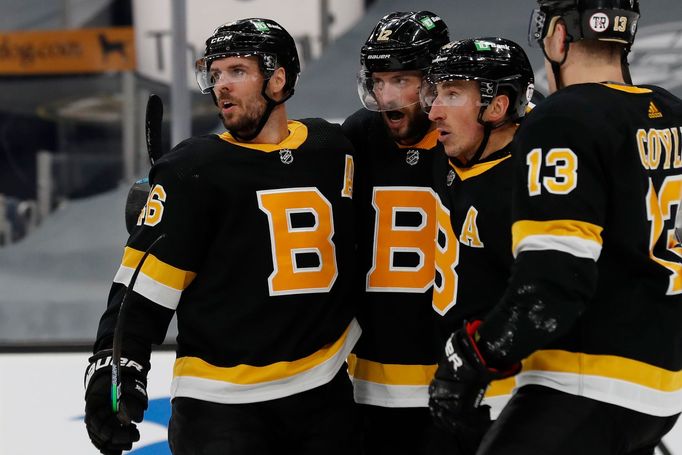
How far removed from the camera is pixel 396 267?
211 cm

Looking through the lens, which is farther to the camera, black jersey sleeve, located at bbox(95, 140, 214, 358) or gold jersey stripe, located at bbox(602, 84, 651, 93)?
black jersey sleeve, located at bbox(95, 140, 214, 358)

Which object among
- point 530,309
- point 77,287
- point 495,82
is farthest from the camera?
point 77,287

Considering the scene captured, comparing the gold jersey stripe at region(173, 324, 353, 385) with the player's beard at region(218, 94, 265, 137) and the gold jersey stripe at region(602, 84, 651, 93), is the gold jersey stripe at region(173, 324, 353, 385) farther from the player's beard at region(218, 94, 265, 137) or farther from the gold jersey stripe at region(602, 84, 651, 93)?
the gold jersey stripe at region(602, 84, 651, 93)

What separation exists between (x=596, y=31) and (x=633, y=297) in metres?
0.40

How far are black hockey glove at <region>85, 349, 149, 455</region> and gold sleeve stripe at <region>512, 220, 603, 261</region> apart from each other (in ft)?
2.44

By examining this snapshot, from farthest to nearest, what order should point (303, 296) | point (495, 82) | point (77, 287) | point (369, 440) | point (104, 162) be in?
point (104, 162) → point (77, 287) → point (369, 440) → point (303, 296) → point (495, 82)

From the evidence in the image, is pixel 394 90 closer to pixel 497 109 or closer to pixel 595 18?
pixel 497 109

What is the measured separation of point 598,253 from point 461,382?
0.26 meters

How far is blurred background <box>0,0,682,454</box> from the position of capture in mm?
4898

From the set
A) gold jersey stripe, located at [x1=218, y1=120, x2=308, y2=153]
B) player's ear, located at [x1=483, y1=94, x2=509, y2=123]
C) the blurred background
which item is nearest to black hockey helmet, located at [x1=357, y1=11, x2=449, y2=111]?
gold jersey stripe, located at [x1=218, y1=120, x2=308, y2=153]

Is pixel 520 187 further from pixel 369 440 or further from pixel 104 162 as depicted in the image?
pixel 104 162

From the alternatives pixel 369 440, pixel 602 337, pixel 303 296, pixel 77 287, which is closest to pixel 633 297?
pixel 602 337

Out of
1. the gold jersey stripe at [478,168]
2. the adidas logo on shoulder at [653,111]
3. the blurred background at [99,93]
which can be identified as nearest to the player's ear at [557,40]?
the adidas logo on shoulder at [653,111]

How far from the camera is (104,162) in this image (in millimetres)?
5336
